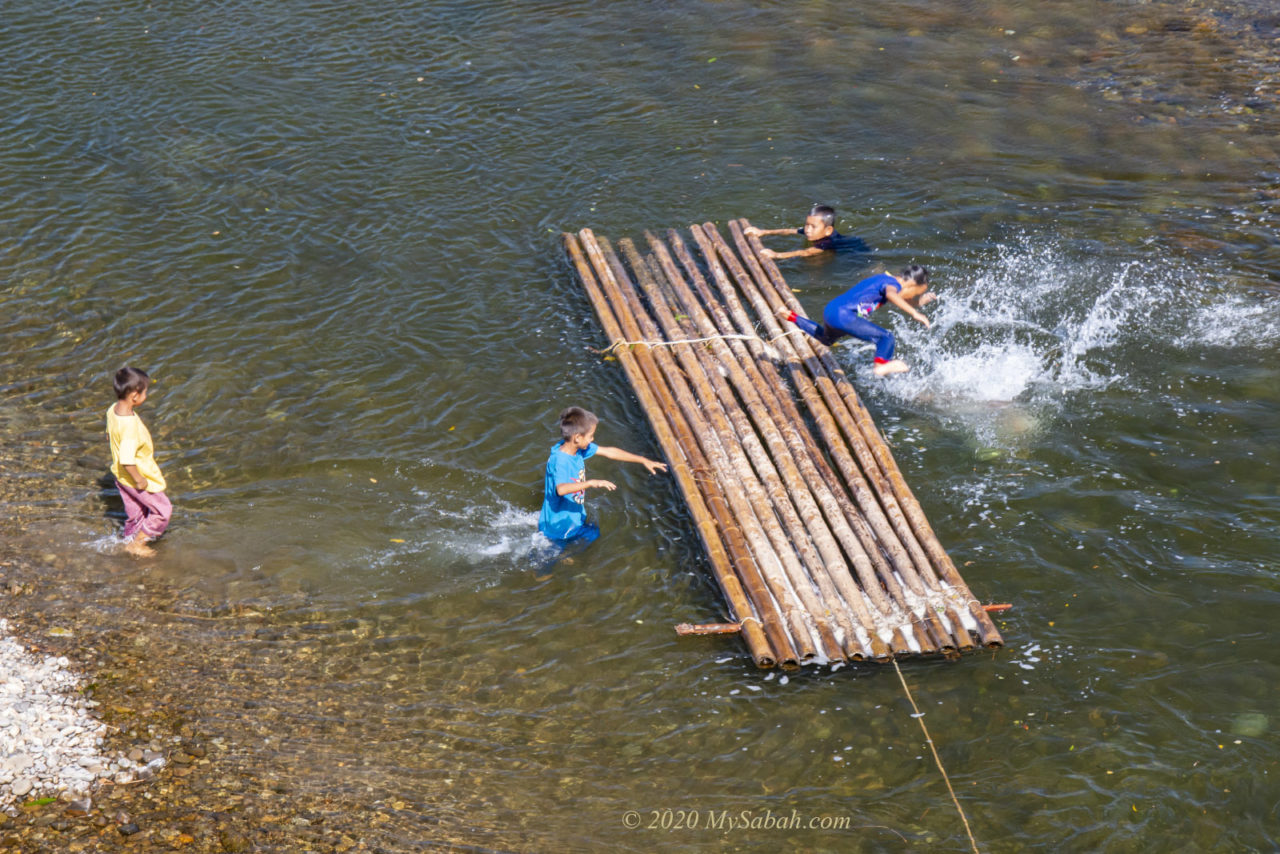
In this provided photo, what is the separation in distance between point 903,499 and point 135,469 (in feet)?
21.8

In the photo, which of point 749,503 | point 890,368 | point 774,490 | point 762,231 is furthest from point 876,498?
point 762,231

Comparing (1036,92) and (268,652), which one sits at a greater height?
(1036,92)

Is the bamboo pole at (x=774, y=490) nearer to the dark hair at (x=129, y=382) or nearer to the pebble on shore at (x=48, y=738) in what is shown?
the pebble on shore at (x=48, y=738)

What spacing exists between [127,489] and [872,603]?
6.39 m

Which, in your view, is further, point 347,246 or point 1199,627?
point 347,246

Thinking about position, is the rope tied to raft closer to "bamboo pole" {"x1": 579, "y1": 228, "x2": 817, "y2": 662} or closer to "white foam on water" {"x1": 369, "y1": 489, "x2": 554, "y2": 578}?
"bamboo pole" {"x1": 579, "y1": 228, "x2": 817, "y2": 662}

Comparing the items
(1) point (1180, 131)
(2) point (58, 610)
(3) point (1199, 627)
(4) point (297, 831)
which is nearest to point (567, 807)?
(4) point (297, 831)

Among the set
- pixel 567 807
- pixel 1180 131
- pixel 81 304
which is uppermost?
pixel 1180 131

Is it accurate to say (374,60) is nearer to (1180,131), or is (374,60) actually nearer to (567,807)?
(1180,131)

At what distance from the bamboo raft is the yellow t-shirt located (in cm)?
458

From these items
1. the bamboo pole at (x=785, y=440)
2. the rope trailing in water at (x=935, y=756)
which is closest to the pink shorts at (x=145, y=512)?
the bamboo pole at (x=785, y=440)

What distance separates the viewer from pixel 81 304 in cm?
1209

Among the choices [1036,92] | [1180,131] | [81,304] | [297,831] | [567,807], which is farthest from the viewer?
[1036,92]

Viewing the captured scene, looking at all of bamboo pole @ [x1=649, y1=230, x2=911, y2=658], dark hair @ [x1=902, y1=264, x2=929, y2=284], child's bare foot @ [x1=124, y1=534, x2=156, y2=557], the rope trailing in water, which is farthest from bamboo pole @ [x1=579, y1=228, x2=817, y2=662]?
child's bare foot @ [x1=124, y1=534, x2=156, y2=557]
